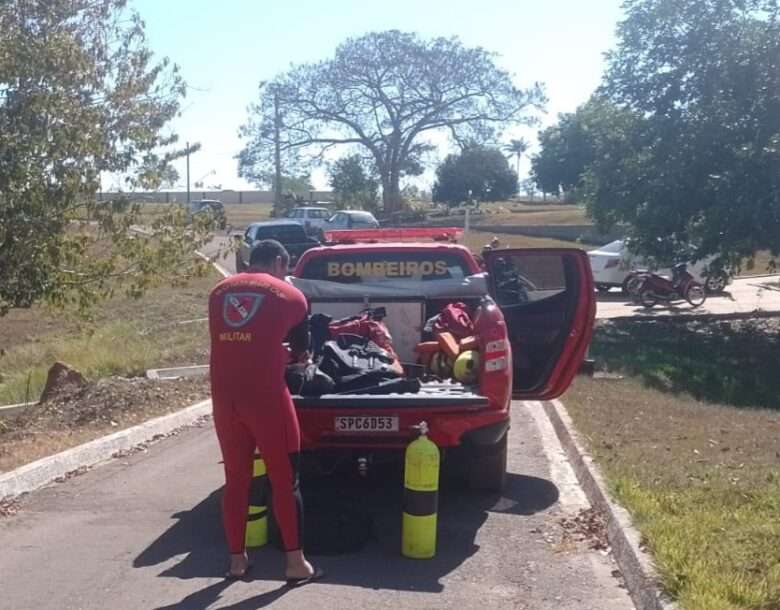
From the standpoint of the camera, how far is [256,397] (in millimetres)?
6219

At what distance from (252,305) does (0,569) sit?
7.21 feet

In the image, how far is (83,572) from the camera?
6.71 metres

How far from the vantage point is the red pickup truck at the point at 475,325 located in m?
7.61

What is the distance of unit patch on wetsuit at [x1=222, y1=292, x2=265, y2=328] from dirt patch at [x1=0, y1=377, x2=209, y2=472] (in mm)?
3625

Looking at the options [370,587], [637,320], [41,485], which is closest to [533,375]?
[370,587]

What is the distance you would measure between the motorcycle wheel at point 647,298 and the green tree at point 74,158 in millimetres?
16691

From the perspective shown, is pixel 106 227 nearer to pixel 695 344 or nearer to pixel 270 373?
pixel 270 373

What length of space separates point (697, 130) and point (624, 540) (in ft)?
56.4

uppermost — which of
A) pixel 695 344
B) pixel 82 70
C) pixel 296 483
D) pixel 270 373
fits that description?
pixel 82 70

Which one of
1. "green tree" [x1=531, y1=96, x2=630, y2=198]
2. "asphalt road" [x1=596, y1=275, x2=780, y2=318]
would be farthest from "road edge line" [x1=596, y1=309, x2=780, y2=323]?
"green tree" [x1=531, y1=96, x2=630, y2=198]

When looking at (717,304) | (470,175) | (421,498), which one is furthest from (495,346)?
(470,175)

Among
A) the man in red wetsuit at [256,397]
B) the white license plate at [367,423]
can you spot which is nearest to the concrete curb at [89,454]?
the white license plate at [367,423]

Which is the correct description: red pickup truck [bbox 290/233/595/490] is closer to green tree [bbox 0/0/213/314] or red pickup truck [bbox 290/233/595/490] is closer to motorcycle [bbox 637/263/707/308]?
green tree [bbox 0/0/213/314]

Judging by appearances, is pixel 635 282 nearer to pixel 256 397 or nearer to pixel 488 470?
pixel 488 470
